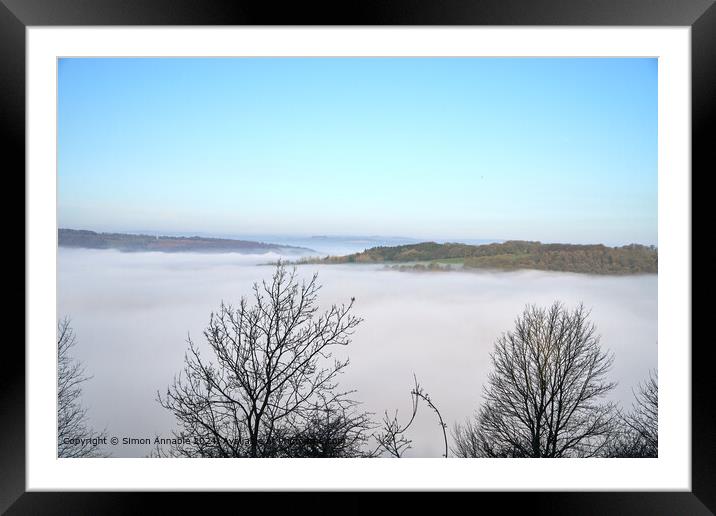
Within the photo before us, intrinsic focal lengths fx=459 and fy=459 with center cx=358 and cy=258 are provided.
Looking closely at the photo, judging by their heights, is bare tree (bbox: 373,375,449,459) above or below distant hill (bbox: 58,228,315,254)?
below

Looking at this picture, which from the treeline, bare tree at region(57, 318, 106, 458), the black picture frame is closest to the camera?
the black picture frame

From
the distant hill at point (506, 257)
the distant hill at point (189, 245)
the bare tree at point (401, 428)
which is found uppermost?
the distant hill at point (189, 245)

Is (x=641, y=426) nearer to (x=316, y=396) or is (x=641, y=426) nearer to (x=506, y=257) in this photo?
(x=506, y=257)

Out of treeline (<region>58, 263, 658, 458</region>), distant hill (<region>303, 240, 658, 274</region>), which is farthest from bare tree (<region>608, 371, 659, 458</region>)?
distant hill (<region>303, 240, 658, 274</region>)

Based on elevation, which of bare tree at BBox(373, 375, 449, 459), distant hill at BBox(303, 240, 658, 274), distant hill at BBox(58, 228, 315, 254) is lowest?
bare tree at BBox(373, 375, 449, 459)

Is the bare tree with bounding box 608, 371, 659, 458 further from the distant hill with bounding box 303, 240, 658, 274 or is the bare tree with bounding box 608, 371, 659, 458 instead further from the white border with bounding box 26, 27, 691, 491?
the distant hill with bounding box 303, 240, 658, 274
